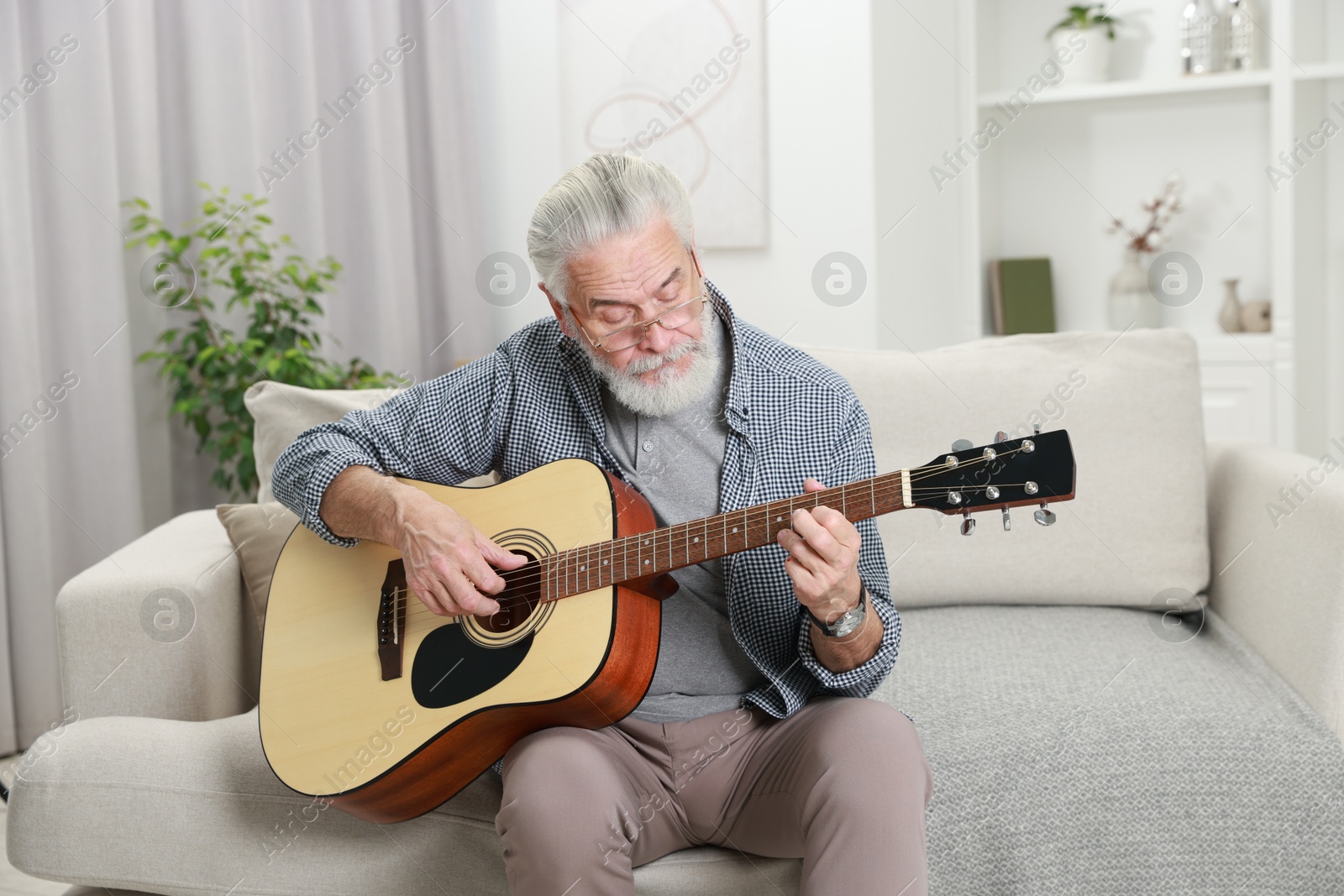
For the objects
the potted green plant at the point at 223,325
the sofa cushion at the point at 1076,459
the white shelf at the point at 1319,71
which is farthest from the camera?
the white shelf at the point at 1319,71

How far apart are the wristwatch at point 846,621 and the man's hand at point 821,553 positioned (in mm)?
42

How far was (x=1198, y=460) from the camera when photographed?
185 centimetres

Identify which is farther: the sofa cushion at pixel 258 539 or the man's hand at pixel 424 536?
the sofa cushion at pixel 258 539

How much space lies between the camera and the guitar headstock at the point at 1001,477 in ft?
3.51

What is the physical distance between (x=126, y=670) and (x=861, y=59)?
2420mm

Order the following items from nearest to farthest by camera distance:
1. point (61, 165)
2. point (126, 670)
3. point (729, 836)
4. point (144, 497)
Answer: point (729, 836), point (126, 670), point (61, 165), point (144, 497)

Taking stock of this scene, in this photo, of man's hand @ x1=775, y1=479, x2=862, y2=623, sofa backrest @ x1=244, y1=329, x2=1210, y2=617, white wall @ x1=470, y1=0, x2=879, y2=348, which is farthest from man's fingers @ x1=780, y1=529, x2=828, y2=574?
white wall @ x1=470, y1=0, x2=879, y2=348

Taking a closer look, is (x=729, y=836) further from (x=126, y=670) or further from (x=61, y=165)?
(x=61, y=165)

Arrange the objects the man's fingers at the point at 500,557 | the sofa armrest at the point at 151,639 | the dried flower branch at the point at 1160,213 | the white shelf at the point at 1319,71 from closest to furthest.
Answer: the man's fingers at the point at 500,557 → the sofa armrest at the point at 151,639 → the white shelf at the point at 1319,71 → the dried flower branch at the point at 1160,213

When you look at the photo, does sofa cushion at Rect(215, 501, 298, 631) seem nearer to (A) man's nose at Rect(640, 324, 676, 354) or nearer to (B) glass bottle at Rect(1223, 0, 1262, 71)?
(A) man's nose at Rect(640, 324, 676, 354)

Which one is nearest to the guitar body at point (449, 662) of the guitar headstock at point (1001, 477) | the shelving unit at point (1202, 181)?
the guitar headstock at point (1001, 477)

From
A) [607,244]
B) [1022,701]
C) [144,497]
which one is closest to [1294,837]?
[1022,701]

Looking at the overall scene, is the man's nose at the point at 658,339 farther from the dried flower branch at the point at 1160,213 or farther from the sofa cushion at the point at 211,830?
the dried flower branch at the point at 1160,213

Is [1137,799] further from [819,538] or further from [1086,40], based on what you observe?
[1086,40]
